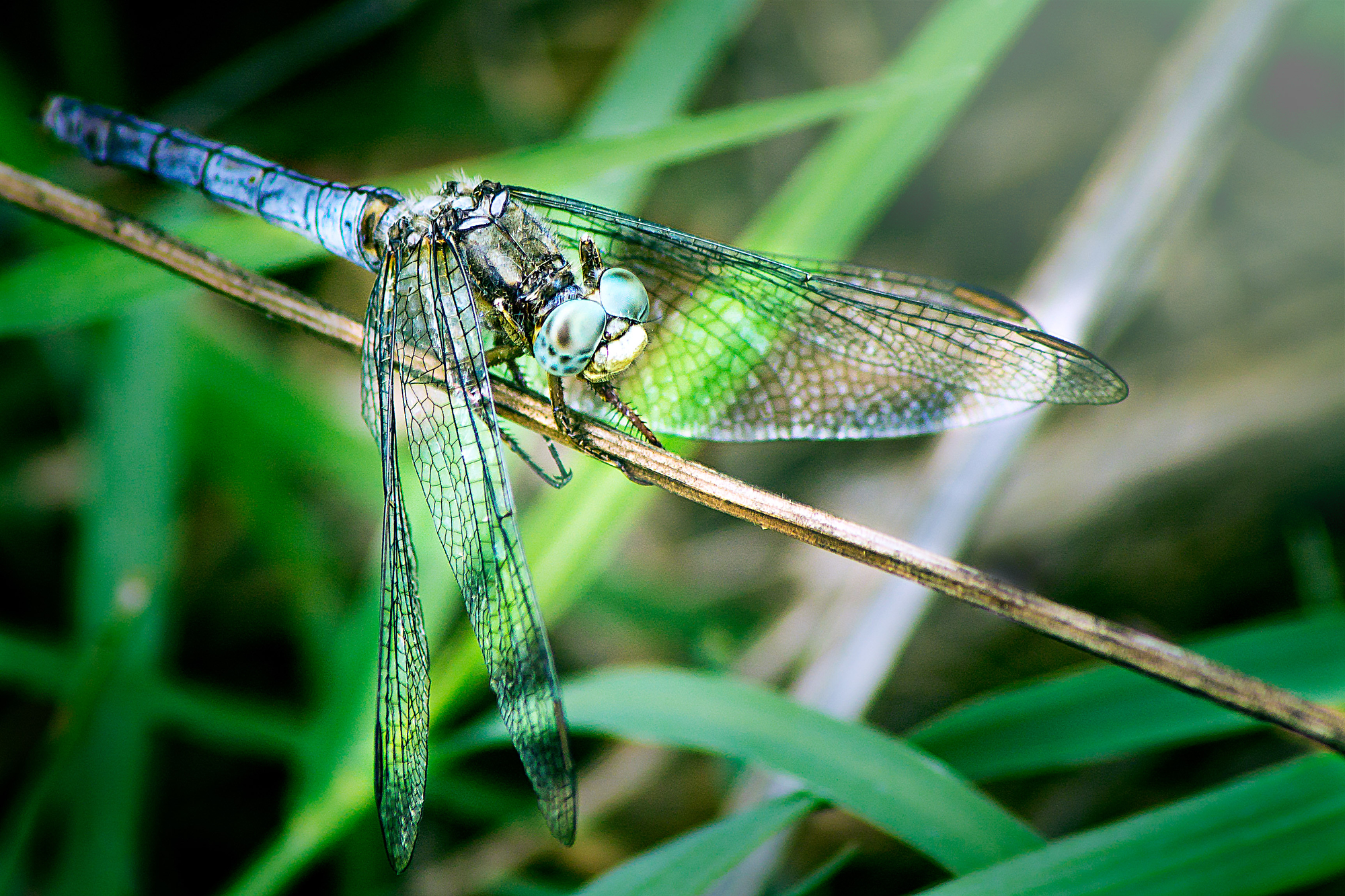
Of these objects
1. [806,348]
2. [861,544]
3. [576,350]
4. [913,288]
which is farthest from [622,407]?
[913,288]

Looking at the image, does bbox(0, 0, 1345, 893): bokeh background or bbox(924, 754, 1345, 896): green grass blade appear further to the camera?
bbox(0, 0, 1345, 893): bokeh background

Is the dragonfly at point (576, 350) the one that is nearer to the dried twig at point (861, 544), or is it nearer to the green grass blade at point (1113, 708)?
the dried twig at point (861, 544)

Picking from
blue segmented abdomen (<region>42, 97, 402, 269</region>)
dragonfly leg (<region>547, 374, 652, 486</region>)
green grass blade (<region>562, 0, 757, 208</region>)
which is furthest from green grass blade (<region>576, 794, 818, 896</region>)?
green grass blade (<region>562, 0, 757, 208</region>)

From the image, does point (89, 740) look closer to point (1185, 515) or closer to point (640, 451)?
point (640, 451)

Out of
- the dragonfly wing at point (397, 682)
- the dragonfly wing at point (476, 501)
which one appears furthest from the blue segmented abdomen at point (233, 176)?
the dragonfly wing at point (397, 682)

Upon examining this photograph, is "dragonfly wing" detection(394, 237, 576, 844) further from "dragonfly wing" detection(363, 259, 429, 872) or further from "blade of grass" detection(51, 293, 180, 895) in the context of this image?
"blade of grass" detection(51, 293, 180, 895)

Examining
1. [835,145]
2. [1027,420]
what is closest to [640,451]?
[1027,420]

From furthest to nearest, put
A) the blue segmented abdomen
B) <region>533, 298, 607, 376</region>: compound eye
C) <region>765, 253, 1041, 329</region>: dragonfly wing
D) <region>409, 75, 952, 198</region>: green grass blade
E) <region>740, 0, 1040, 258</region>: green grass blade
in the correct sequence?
<region>740, 0, 1040, 258</region>: green grass blade → the blue segmented abdomen → <region>409, 75, 952, 198</region>: green grass blade → <region>765, 253, 1041, 329</region>: dragonfly wing → <region>533, 298, 607, 376</region>: compound eye
